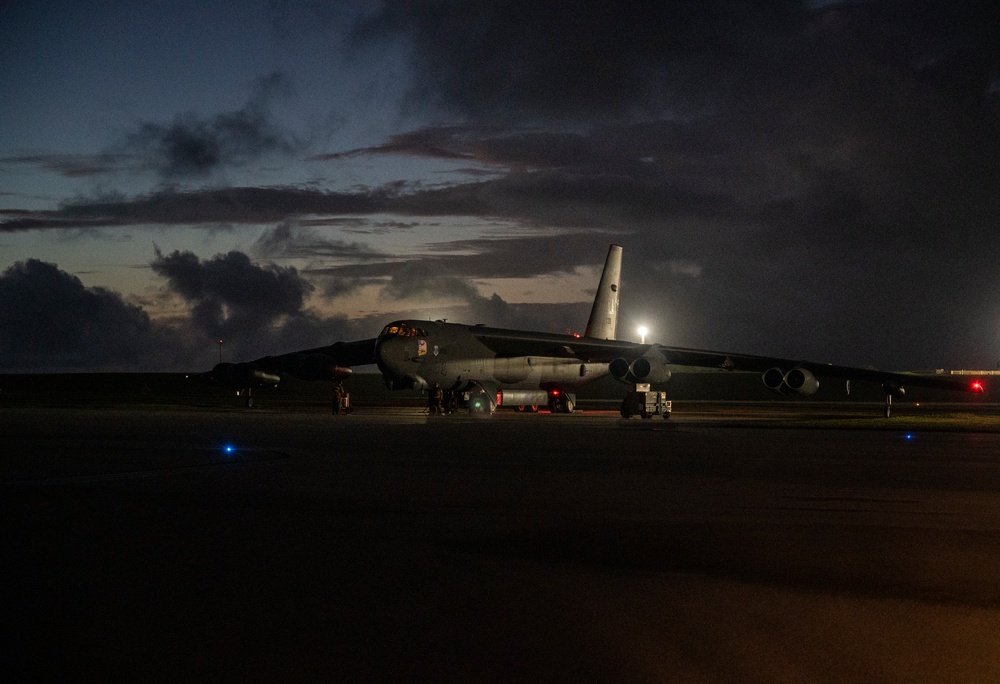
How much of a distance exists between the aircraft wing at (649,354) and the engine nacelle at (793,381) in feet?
0.16

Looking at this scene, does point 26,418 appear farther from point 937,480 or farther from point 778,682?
point 778,682

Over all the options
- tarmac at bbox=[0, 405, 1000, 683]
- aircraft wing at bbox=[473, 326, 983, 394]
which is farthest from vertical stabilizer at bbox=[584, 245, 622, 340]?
tarmac at bbox=[0, 405, 1000, 683]

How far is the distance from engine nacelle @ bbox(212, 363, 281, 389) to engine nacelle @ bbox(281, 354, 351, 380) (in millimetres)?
1190

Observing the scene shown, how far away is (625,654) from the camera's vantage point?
229 inches

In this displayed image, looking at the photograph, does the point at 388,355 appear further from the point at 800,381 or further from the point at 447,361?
the point at 800,381

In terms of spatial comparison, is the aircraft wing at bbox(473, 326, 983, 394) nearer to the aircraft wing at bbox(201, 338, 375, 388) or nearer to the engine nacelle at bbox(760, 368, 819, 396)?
the engine nacelle at bbox(760, 368, 819, 396)

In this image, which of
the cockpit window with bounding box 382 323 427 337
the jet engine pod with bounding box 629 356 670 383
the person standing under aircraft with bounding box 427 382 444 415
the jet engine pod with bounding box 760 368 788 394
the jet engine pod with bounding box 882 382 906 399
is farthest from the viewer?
the person standing under aircraft with bounding box 427 382 444 415

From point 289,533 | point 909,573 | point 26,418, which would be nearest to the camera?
point 909,573

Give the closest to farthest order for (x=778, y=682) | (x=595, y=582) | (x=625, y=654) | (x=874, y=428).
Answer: (x=778, y=682), (x=625, y=654), (x=595, y=582), (x=874, y=428)

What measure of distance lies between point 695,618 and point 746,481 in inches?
A: 358

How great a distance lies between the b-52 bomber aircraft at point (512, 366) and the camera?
39438 millimetres

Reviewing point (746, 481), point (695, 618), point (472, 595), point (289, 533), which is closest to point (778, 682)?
point (695, 618)

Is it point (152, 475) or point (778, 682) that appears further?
point (152, 475)

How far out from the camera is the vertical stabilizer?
51.7 metres
